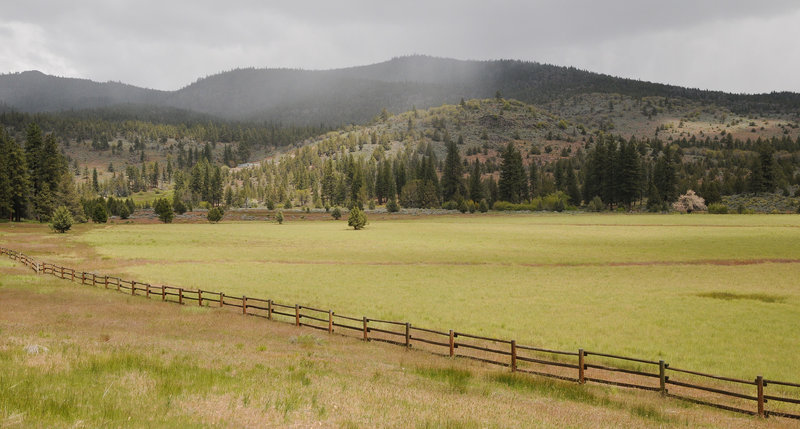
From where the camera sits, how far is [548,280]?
1599 inches

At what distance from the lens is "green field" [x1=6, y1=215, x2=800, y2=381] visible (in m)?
24.2

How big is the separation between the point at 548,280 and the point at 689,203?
127 meters

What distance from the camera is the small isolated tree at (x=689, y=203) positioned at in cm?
13975

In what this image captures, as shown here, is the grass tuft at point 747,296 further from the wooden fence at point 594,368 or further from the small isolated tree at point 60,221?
the small isolated tree at point 60,221

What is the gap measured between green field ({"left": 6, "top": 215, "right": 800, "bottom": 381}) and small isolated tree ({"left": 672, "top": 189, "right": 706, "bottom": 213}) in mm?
66104

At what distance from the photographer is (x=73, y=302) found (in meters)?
28.9

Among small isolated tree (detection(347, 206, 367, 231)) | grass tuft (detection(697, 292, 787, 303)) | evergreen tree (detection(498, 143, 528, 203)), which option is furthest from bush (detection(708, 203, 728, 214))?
grass tuft (detection(697, 292, 787, 303))

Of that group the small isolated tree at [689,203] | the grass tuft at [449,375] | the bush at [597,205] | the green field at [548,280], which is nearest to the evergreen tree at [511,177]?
the bush at [597,205]

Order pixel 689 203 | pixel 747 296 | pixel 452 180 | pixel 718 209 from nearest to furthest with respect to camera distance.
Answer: pixel 747 296 < pixel 718 209 < pixel 689 203 < pixel 452 180

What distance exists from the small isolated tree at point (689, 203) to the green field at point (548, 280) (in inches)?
2603

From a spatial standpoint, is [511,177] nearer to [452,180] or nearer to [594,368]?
[452,180]

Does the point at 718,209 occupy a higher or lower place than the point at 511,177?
lower

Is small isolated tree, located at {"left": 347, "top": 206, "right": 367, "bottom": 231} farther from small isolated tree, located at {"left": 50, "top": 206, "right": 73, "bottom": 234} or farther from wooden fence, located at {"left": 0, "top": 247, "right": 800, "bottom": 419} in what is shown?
wooden fence, located at {"left": 0, "top": 247, "right": 800, "bottom": 419}

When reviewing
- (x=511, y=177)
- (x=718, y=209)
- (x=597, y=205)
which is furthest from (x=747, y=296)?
(x=511, y=177)
